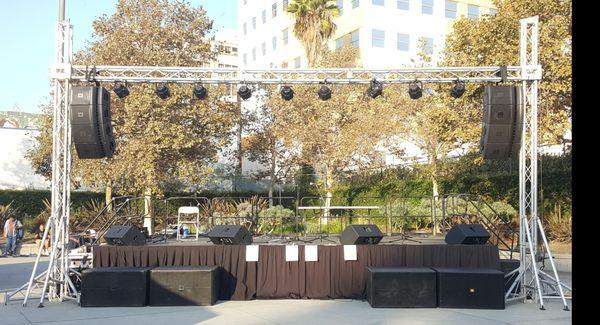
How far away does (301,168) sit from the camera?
3111 centimetres

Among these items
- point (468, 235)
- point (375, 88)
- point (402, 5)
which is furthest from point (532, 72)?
point (402, 5)

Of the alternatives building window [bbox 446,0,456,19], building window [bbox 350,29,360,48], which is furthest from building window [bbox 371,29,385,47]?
building window [bbox 446,0,456,19]

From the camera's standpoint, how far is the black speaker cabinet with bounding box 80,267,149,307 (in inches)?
400

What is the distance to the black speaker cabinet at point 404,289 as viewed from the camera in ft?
33.3

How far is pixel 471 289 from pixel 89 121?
23.9 feet

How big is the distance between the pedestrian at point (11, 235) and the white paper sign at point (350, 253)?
1421 cm

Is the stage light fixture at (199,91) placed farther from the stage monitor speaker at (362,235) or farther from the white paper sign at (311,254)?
the stage monitor speaker at (362,235)

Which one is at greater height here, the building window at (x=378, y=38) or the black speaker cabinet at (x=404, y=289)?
the building window at (x=378, y=38)

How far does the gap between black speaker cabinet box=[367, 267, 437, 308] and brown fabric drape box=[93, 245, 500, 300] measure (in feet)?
2.76

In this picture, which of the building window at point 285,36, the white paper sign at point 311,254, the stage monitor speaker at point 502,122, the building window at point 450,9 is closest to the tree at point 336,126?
the stage monitor speaker at point 502,122

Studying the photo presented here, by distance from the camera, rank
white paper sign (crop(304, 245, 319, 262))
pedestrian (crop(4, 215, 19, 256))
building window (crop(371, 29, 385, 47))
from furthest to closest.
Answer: building window (crop(371, 29, 385, 47)) → pedestrian (crop(4, 215, 19, 256)) → white paper sign (crop(304, 245, 319, 262))

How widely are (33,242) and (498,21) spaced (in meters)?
19.6

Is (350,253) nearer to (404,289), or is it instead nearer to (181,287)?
(404,289)

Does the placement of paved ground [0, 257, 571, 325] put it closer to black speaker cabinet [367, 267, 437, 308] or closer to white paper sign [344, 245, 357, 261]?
black speaker cabinet [367, 267, 437, 308]
